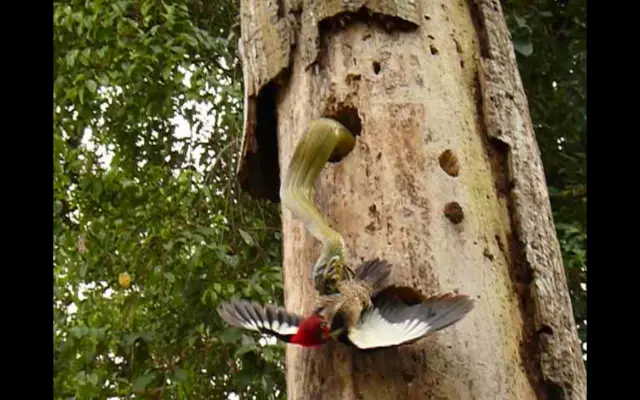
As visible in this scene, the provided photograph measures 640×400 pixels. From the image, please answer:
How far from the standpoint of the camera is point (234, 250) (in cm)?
380

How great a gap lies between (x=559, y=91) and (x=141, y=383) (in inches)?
75.0

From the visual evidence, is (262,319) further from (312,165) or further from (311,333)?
(312,165)

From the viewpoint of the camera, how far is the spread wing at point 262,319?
68.4 inches

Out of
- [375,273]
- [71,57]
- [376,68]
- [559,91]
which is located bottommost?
[375,273]

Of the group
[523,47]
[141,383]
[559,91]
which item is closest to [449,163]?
[523,47]

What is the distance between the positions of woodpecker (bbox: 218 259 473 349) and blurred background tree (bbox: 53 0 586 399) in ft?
5.32

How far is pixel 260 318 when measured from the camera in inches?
69.2

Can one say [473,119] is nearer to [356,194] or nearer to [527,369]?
[356,194]

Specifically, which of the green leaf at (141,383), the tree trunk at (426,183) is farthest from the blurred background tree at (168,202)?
the tree trunk at (426,183)

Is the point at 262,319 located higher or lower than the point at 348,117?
lower

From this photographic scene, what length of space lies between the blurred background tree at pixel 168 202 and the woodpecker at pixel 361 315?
1.62m

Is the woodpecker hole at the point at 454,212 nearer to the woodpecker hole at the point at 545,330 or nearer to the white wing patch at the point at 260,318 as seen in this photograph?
the woodpecker hole at the point at 545,330
